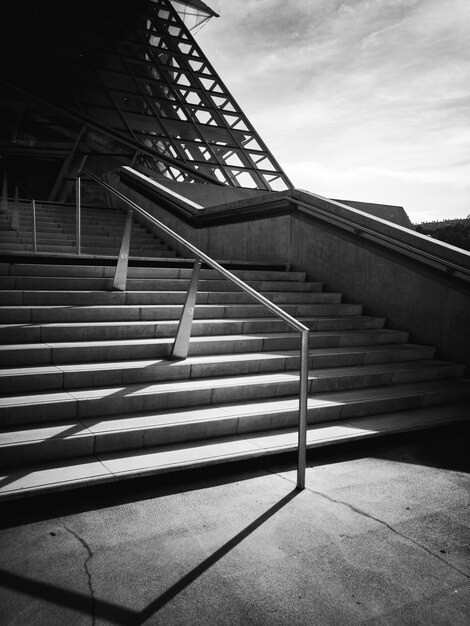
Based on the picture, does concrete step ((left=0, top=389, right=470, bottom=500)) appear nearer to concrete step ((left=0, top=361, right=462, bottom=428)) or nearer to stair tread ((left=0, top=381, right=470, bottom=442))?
stair tread ((left=0, top=381, right=470, bottom=442))

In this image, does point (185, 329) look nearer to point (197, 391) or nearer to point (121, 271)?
point (197, 391)

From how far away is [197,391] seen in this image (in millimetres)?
4301

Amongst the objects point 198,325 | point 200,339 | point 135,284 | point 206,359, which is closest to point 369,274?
point 198,325

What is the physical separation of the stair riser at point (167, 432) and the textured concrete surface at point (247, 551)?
380 mm

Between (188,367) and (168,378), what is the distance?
0.22 m

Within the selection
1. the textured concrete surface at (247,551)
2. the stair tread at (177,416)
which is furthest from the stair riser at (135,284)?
the textured concrete surface at (247,551)

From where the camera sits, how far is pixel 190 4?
110 feet

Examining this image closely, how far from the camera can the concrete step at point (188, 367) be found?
13.3 feet

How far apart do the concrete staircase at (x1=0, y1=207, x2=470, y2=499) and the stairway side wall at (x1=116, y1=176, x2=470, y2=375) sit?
0.92ft

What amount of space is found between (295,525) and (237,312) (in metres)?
3.54

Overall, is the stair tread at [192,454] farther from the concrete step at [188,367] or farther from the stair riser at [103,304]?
the stair riser at [103,304]

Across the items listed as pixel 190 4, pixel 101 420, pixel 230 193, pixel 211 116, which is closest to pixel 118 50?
pixel 211 116

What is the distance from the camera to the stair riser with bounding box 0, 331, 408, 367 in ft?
14.3

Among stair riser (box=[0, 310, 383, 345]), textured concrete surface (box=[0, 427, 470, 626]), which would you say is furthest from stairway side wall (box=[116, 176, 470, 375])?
textured concrete surface (box=[0, 427, 470, 626])
